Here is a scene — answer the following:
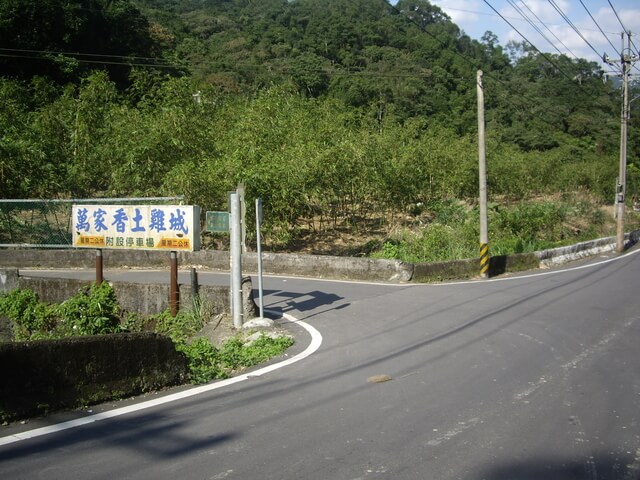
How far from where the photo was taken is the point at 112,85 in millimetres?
29828

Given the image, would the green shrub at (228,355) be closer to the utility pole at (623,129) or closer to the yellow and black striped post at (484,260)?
the yellow and black striped post at (484,260)

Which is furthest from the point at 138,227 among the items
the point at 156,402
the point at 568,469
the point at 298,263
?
the point at 568,469

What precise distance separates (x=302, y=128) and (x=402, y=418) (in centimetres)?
2091

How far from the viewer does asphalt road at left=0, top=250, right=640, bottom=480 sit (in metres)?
4.93

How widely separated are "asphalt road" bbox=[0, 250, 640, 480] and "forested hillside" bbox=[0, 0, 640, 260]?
958 cm

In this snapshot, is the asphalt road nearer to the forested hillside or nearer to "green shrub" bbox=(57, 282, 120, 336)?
"green shrub" bbox=(57, 282, 120, 336)

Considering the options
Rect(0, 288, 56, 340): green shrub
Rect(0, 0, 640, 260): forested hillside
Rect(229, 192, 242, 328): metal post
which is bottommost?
Rect(0, 288, 56, 340): green shrub

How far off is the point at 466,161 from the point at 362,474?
30.0 m

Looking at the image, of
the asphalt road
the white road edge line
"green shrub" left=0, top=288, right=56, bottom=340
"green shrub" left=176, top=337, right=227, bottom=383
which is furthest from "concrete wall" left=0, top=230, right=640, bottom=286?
"green shrub" left=176, top=337, right=227, bottom=383

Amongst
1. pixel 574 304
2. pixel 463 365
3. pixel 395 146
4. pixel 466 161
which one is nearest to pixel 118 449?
pixel 463 365

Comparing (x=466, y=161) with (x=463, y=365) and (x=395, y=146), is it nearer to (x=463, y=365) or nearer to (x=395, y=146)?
(x=395, y=146)

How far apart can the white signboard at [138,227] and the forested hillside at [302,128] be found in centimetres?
704

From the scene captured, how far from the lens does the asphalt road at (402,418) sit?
4930 millimetres

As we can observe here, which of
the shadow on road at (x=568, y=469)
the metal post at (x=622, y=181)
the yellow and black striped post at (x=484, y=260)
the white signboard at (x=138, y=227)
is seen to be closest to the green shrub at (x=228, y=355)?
the white signboard at (x=138, y=227)
